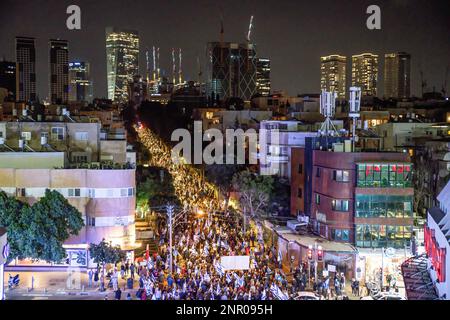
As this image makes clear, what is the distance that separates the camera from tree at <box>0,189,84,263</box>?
46.5ft

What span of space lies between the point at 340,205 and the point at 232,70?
214 ft

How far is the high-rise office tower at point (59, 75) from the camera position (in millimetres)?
57812

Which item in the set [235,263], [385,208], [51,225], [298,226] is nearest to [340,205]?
[385,208]

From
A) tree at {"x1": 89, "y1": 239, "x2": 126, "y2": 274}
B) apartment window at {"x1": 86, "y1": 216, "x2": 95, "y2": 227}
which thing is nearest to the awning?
tree at {"x1": 89, "y1": 239, "x2": 126, "y2": 274}

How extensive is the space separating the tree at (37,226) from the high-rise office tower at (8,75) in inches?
2357

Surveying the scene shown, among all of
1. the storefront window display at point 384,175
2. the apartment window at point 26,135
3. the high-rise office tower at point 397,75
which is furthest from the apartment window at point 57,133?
the high-rise office tower at point 397,75

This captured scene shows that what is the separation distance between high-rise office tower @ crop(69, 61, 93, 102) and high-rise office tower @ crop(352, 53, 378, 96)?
92.5 ft

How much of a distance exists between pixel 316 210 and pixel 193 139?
21640mm

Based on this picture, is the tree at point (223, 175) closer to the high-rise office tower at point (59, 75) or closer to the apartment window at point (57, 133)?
the apartment window at point (57, 133)

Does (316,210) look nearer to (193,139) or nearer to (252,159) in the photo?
(252,159)

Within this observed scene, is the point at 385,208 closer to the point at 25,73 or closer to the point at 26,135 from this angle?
the point at 26,135

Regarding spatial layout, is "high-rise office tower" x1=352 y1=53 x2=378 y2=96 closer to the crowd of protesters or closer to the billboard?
the crowd of protesters
